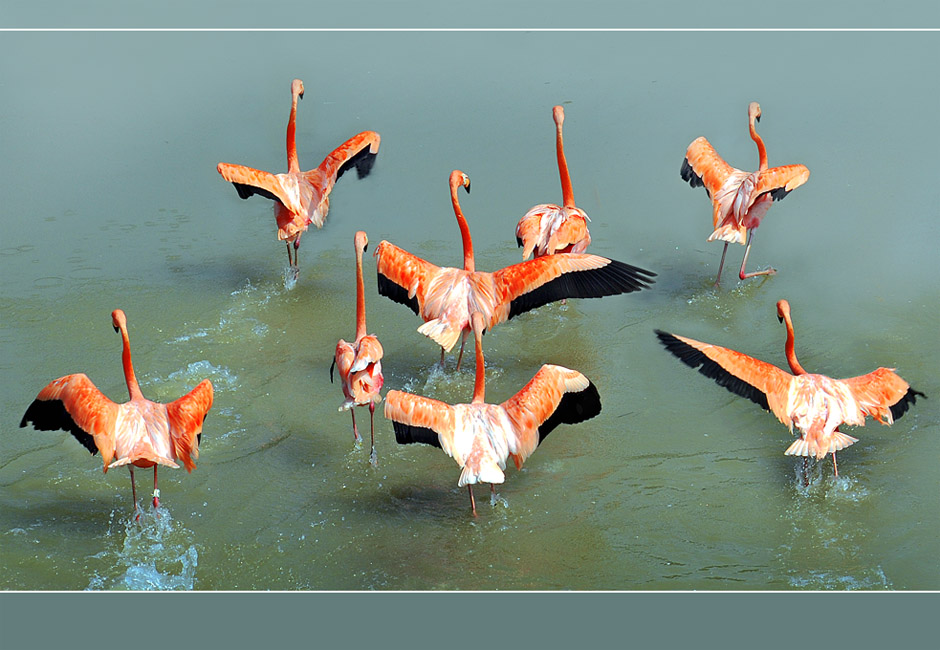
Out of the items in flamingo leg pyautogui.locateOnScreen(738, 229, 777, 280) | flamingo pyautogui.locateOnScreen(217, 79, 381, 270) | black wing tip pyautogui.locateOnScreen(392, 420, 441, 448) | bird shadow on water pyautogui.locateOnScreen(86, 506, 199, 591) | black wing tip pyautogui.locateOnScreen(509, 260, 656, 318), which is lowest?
bird shadow on water pyautogui.locateOnScreen(86, 506, 199, 591)

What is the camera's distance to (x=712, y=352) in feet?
20.3

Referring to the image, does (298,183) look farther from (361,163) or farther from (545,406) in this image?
(545,406)

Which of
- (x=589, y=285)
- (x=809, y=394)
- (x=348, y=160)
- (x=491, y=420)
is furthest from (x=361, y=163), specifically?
(x=809, y=394)

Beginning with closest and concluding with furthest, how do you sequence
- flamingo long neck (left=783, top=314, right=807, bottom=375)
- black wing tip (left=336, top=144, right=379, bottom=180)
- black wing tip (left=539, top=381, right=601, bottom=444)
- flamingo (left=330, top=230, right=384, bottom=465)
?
black wing tip (left=539, top=381, right=601, bottom=444) < flamingo (left=330, top=230, right=384, bottom=465) < flamingo long neck (left=783, top=314, right=807, bottom=375) < black wing tip (left=336, top=144, right=379, bottom=180)

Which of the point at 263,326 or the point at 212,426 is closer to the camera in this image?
the point at 212,426

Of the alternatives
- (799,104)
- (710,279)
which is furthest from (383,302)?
(799,104)

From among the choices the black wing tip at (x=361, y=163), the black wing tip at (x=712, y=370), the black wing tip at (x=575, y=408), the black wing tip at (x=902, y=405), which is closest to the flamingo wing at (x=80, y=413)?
the black wing tip at (x=575, y=408)

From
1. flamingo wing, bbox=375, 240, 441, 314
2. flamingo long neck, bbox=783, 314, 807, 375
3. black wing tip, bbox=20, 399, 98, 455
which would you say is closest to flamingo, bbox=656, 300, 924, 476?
flamingo long neck, bbox=783, 314, 807, 375

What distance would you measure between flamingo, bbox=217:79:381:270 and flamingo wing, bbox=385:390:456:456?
8.20 feet

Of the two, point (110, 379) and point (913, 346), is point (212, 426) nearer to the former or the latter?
point (110, 379)

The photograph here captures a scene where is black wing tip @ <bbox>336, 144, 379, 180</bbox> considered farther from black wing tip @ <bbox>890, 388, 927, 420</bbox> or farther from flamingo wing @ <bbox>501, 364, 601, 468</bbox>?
black wing tip @ <bbox>890, 388, 927, 420</bbox>

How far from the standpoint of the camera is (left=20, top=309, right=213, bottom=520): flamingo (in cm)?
561

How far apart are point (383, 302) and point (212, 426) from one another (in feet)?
5.91

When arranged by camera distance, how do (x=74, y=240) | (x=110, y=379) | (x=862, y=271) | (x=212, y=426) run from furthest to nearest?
(x=74, y=240)
(x=862, y=271)
(x=110, y=379)
(x=212, y=426)
